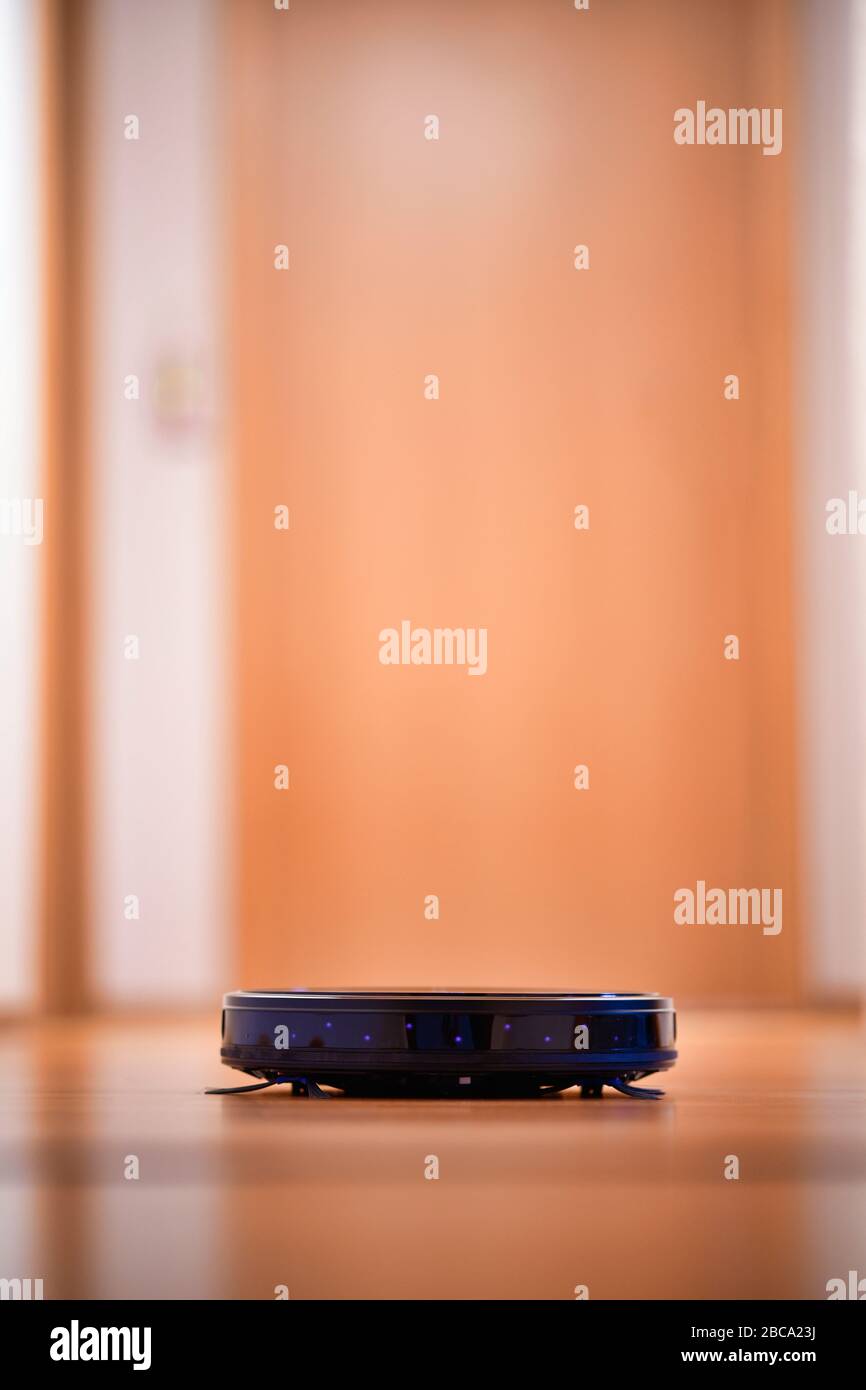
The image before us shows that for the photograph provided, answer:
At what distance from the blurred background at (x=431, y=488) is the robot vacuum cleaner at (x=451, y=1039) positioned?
2.52 m

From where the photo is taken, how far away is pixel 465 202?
160 inches

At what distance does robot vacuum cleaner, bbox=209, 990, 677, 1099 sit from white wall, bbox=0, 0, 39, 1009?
7.91ft

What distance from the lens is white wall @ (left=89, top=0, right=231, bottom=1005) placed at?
386 centimetres

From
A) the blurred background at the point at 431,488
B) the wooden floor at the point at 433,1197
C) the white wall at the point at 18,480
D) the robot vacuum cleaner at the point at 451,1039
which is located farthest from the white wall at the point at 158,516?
the robot vacuum cleaner at the point at 451,1039

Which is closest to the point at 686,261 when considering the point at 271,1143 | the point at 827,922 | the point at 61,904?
the point at 827,922

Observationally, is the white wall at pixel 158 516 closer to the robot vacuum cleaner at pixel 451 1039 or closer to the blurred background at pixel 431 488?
the blurred background at pixel 431 488

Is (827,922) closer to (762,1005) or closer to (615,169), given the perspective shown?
(762,1005)

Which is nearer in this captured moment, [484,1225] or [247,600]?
[484,1225]

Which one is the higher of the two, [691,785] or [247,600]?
[247,600]

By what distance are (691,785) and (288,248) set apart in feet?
5.55

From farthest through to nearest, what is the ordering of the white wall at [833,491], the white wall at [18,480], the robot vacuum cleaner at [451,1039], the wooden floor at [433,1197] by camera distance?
the white wall at [833,491] < the white wall at [18,480] < the robot vacuum cleaner at [451,1039] < the wooden floor at [433,1197]

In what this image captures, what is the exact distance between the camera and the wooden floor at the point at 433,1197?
67cm

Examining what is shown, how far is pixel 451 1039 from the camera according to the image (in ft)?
4.04

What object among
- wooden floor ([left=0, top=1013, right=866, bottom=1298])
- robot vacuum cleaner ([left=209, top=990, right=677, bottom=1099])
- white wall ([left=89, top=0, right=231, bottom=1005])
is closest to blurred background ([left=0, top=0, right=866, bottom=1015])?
white wall ([left=89, top=0, right=231, bottom=1005])
